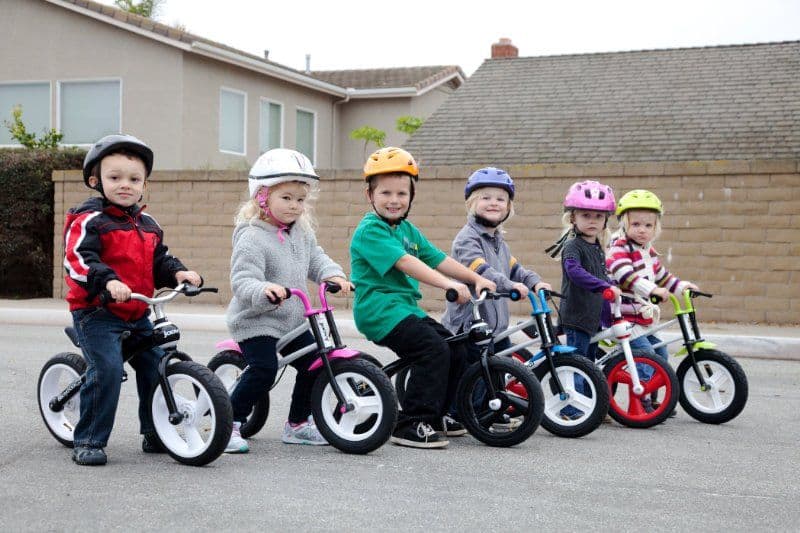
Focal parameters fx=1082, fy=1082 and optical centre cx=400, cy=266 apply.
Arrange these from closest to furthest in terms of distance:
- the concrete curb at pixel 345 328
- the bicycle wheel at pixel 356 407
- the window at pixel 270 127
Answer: the bicycle wheel at pixel 356 407 < the concrete curb at pixel 345 328 < the window at pixel 270 127

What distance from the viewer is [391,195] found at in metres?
6.47

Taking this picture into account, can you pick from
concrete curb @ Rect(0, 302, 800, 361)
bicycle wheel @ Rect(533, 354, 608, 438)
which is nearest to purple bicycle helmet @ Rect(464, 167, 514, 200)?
bicycle wheel @ Rect(533, 354, 608, 438)

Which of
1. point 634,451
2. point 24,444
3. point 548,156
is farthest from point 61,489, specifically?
point 548,156

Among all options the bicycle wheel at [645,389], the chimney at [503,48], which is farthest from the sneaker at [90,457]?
the chimney at [503,48]

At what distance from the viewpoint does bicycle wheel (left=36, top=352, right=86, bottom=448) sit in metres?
6.09

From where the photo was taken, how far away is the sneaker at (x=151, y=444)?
595 centimetres

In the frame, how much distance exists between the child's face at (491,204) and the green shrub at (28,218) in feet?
39.7

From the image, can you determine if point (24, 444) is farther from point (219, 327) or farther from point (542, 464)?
point (219, 327)

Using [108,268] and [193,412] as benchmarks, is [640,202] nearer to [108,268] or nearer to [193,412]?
[193,412]

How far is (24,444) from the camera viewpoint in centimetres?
623

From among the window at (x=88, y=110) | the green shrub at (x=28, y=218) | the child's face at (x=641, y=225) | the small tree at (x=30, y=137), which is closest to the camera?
the child's face at (x=641, y=225)

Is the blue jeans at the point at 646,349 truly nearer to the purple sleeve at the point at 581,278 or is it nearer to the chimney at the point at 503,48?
the purple sleeve at the point at 581,278

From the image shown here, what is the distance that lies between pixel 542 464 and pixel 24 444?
2.96 metres

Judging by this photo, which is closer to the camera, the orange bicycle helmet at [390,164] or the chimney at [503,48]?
the orange bicycle helmet at [390,164]
